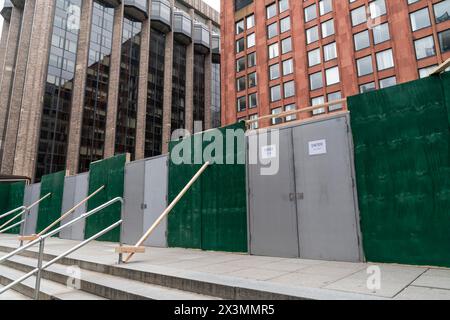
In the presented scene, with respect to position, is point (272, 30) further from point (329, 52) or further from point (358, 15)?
point (358, 15)

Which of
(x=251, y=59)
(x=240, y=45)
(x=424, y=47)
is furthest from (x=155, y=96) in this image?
(x=424, y=47)

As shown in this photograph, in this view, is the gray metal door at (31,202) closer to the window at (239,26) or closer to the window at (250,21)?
the window at (250,21)

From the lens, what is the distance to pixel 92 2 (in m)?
47.8

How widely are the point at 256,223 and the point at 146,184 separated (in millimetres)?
4957

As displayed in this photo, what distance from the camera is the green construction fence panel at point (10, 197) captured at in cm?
1881

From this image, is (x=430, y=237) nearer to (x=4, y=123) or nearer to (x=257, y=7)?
(x=257, y=7)

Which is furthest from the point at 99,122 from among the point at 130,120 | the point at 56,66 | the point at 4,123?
the point at 4,123

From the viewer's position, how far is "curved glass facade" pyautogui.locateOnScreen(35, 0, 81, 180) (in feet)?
133

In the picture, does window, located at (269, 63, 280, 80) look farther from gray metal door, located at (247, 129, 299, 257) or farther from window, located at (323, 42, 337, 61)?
gray metal door, located at (247, 129, 299, 257)

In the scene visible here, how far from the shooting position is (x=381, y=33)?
30141 millimetres

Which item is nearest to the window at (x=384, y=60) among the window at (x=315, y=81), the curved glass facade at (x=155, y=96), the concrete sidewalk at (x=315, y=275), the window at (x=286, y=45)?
the window at (x=315, y=81)

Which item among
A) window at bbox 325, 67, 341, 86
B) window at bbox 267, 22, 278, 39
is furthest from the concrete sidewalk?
window at bbox 267, 22, 278, 39

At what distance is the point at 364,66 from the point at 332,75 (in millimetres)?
3377
